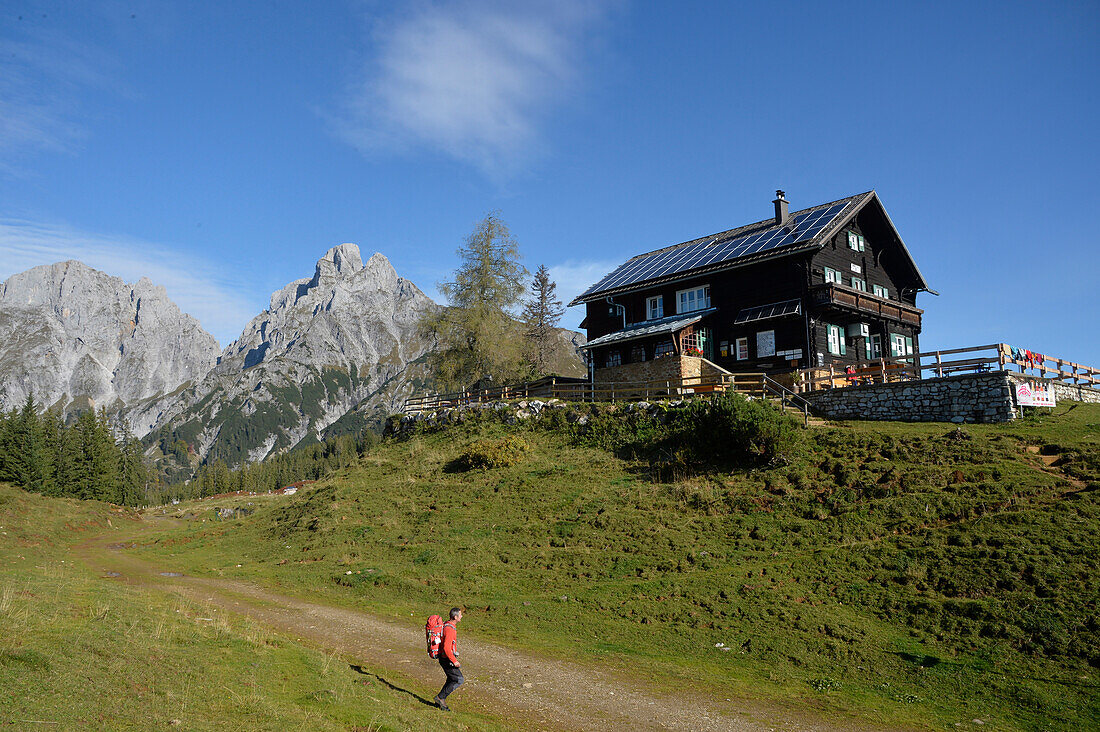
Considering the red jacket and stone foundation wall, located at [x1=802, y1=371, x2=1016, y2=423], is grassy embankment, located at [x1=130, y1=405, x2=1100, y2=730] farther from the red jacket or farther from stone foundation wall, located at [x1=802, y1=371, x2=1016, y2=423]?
the red jacket

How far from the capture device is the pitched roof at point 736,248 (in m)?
42.0

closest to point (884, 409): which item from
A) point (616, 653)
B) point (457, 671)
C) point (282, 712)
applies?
point (616, 653)

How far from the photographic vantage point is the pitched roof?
42.0m

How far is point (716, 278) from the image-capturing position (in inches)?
1769

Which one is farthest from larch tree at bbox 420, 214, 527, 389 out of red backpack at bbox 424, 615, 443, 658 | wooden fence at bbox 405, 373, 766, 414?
red backpack at bbox 424, 615, 443, 658

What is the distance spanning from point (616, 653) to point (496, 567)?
795 centimetres

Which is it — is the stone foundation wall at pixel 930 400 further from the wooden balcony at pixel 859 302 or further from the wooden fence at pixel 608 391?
the wooden balcony at pixel 859 302

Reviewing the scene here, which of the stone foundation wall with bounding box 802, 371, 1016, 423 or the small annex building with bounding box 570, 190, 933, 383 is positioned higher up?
the small annex building with bounding box 570, 190, 933, 383

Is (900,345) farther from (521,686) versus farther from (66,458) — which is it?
(66,458)

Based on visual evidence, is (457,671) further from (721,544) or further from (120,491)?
(120,491)

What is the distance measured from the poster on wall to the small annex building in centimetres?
1184

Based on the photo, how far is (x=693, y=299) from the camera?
1831 inches

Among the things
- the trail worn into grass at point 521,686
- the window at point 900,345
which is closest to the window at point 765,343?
the window at point 900,345

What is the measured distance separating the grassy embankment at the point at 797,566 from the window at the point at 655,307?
17.7 m
